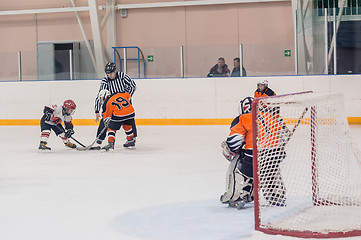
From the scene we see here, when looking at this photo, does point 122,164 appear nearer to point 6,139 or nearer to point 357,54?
point 6,139

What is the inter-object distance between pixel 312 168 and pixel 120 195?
1.54 m

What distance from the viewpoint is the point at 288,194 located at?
14.5 ft

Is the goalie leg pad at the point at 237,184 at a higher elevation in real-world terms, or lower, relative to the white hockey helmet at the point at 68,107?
lower

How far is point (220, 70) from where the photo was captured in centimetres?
1214

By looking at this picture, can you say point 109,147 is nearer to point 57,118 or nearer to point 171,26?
point 57,118

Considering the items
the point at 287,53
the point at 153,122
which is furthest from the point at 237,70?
the point at 153,122

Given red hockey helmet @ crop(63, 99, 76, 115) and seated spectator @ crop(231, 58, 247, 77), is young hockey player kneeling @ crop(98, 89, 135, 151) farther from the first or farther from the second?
seated spectator @ crop(231, 58, 247, 77)

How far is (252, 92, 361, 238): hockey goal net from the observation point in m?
3.63

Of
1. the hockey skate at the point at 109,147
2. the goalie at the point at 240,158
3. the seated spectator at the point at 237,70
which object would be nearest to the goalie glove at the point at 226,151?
the goalie at the point at 240,158

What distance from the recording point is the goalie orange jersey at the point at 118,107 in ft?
26.5

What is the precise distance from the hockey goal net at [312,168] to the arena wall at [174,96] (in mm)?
7117

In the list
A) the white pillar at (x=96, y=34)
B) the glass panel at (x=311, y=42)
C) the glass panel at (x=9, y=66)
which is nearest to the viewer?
the glass panel at (x=311, y=42)

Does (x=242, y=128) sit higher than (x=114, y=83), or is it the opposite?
(x=114, y=83)

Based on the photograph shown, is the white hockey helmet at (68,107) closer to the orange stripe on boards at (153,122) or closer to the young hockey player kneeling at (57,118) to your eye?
the young hockey player kneeling at (57,118)
